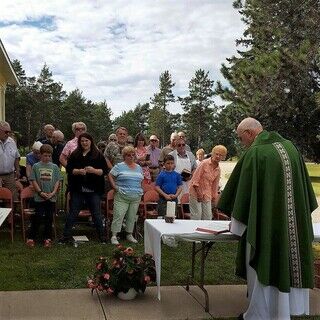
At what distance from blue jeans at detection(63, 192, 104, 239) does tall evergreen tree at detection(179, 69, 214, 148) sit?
2749 inches

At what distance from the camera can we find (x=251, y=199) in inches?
176

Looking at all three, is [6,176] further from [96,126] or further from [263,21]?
[96,126]

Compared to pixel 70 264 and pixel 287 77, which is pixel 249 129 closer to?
pixel 70 264

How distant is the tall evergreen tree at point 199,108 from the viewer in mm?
78500

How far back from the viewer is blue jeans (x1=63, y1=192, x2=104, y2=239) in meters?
7.92

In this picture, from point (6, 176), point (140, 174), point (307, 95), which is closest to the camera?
point (140, 174)

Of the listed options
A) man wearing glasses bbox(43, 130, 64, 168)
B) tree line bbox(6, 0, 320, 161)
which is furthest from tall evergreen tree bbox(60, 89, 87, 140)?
man wearing glasses bbox(43, 130, 64, 168)

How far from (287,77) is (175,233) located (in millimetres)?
21317

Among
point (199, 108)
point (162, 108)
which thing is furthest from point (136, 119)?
point (199, 108)

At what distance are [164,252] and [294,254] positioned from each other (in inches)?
135

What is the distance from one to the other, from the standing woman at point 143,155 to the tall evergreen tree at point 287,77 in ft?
50.3

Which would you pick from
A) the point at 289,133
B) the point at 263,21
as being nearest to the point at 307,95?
the point at 289,133

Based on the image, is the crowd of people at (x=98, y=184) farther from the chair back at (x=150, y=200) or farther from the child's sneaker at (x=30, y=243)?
the chair back at (x=150, y=200)

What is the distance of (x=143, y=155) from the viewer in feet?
31.5
